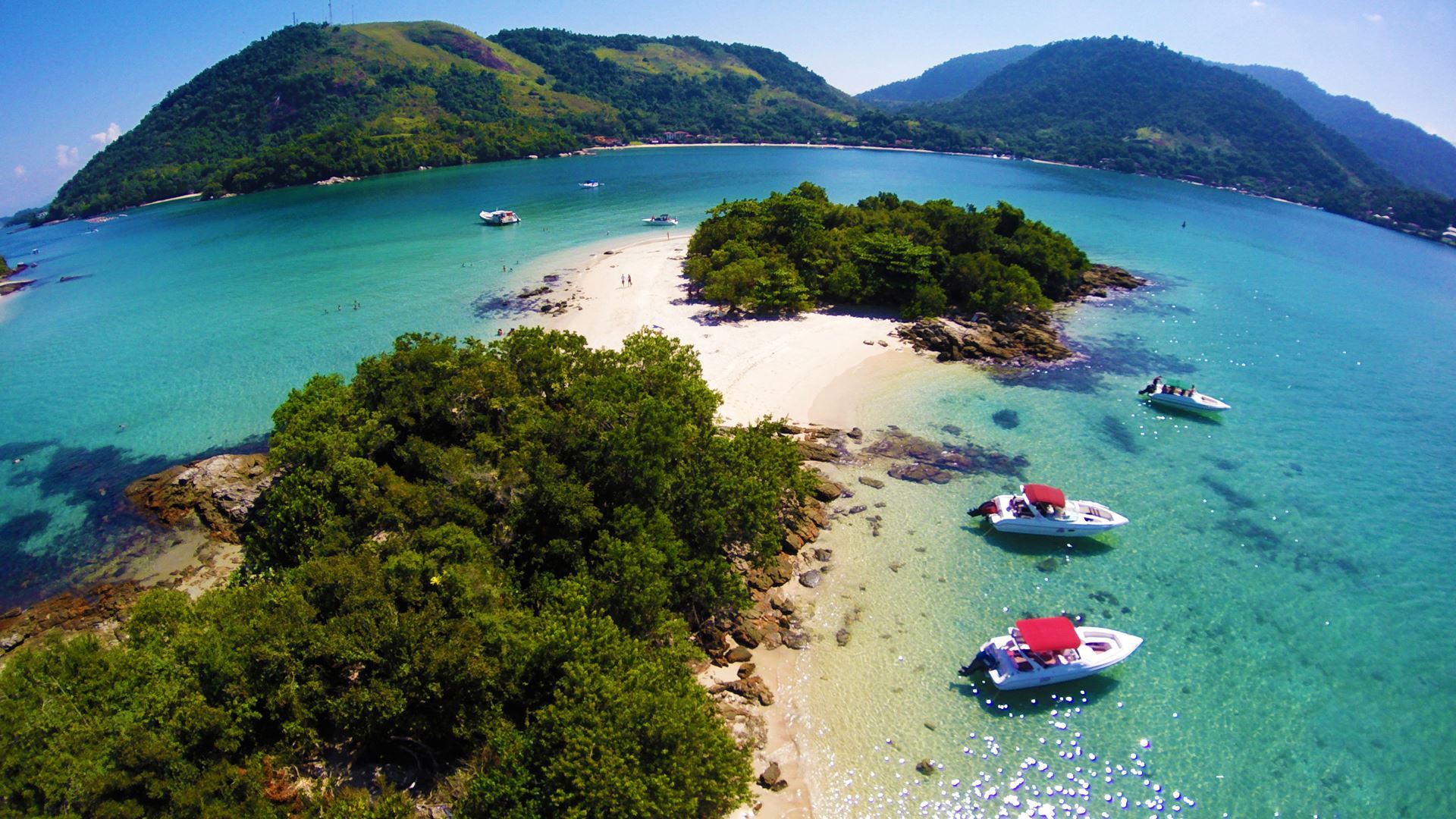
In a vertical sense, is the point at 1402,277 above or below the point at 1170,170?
below

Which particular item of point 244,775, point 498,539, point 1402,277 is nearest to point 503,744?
point 244,775

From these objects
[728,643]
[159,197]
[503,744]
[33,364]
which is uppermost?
[159,197]

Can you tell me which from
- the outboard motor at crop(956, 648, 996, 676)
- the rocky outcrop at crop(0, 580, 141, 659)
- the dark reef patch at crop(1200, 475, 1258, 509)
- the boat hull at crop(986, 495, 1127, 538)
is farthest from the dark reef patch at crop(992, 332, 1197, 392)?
the rocky outcrop at crop(0, 580, 141, 659)

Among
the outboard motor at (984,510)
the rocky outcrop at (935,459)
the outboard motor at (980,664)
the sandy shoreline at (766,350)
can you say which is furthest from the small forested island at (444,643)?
the outboard motor at (984,510)

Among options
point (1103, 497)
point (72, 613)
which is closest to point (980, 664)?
point (1103, 497)

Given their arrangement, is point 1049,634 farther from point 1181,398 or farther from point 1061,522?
point 1181,398

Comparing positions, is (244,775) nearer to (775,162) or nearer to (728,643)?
(728,643)

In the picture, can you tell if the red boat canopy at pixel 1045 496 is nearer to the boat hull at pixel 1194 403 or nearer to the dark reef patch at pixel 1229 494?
the dark reef patch at pixel 1229 494

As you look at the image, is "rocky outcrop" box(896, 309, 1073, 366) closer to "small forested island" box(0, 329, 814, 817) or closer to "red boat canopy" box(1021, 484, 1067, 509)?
"red boat canopy" box(1021, 484, 1067, 509)
